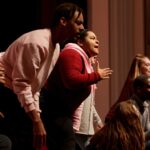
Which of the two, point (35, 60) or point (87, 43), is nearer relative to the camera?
point (35, 60)

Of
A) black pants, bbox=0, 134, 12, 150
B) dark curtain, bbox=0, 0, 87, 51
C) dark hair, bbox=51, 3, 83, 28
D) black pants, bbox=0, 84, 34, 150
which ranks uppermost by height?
dark hair, bbox=51, 3, 83, 28

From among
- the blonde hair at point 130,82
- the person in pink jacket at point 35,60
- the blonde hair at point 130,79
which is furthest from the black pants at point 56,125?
the blonde hair at point 130,79

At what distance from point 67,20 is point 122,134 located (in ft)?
1.86

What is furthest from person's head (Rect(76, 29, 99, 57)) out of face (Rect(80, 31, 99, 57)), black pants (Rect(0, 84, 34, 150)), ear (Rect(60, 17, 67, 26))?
black pants (Rect(0, 84, 34, 150))

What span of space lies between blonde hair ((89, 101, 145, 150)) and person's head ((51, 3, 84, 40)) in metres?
0.46

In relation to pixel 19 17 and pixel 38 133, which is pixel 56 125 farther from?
pixel 19 17

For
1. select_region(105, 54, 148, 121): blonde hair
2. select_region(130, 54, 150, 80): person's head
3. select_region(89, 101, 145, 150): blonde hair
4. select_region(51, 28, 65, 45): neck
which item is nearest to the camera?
select_region(51, 28, 65, 45): neck

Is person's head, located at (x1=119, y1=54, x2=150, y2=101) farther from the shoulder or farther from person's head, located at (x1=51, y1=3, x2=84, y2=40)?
the shoulder

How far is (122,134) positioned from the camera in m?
2.21

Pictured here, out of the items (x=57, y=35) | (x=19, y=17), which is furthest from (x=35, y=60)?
(x=19, y=17)

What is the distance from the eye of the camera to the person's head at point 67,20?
6.70ft

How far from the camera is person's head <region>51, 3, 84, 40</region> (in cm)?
204

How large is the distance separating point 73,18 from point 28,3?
71.6 inches

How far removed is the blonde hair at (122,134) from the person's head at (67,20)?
46cm
